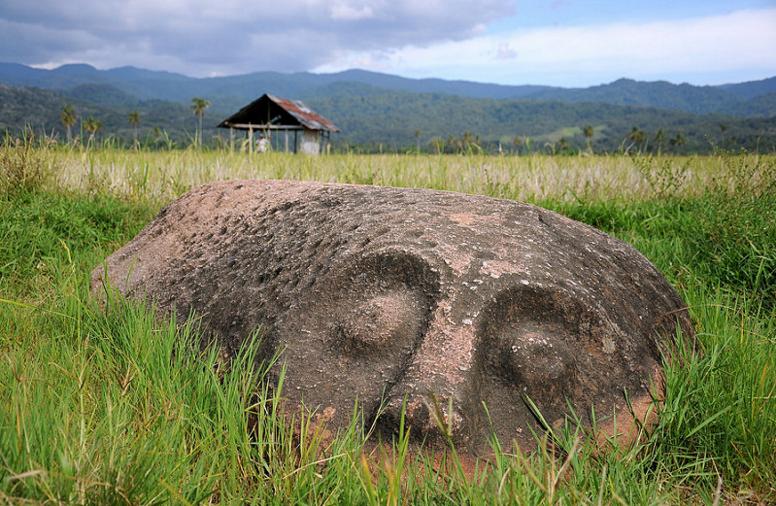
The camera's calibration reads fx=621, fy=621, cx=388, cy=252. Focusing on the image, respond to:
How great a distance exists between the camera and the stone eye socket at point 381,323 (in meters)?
1.93

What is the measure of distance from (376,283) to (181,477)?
0.85 meters

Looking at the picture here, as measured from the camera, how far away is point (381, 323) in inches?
76.4

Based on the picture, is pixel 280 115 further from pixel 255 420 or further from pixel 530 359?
pixel 530 359

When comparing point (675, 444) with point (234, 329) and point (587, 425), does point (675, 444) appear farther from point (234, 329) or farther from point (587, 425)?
point (234, 329)

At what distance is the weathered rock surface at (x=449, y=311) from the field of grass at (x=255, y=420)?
116mm

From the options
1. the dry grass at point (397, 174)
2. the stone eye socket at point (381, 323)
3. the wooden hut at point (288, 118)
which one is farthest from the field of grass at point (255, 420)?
the wooden hut at point (288, 118)

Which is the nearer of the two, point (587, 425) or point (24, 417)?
point (24, 417)

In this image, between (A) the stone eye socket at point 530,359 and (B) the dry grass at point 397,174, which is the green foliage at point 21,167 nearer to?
(B) the dry grass at point 397,174

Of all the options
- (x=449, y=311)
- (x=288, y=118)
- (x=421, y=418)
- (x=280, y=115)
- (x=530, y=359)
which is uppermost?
(x=280, y=115)

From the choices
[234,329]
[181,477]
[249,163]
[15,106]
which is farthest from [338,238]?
[15,106]

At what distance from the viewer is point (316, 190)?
2855mm

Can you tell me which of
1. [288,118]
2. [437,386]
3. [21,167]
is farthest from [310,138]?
[437,386]

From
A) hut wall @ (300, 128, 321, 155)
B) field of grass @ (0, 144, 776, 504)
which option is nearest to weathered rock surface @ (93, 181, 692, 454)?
field of grass @ (0, 144, 776, 504)

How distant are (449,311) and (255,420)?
2.25 ft
